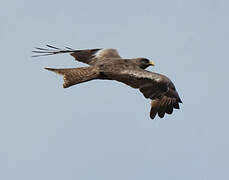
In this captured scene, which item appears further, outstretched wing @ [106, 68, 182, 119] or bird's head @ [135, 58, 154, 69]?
bird's head @ [135, 58, 154, 69]

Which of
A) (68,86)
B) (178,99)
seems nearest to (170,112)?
(178,99)

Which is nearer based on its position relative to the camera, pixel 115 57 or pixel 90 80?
pixel 90 80

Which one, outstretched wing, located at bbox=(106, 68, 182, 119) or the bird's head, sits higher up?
the bird's head

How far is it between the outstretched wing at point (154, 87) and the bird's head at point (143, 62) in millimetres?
1092

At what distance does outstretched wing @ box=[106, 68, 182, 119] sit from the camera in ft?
124

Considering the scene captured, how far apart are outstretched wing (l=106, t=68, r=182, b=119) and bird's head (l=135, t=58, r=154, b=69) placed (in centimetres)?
109

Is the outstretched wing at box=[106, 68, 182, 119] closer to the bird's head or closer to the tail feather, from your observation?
the tail feather

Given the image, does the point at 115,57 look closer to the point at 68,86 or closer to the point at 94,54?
the point at 94,54

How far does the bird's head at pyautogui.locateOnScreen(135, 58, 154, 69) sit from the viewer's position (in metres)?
39.7

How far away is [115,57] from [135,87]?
3.20 meters

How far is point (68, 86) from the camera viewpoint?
37.9 meters

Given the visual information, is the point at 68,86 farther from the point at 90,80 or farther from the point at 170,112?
the point at 170,112

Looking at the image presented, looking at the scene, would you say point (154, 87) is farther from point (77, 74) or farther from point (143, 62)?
point (77, 74)

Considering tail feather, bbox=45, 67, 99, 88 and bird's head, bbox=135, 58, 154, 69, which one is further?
bird's head, bbox=135, 58, 154, 69
